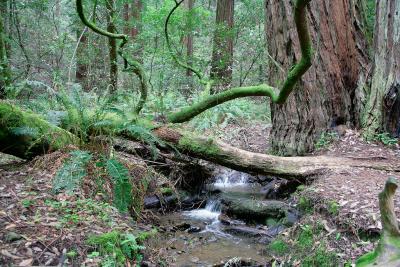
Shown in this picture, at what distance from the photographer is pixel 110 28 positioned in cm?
1055

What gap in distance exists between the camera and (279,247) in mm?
4812

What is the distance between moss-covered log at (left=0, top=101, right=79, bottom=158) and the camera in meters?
4.89

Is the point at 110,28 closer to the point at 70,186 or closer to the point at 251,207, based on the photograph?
the point at 251,207

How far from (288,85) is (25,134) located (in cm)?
346

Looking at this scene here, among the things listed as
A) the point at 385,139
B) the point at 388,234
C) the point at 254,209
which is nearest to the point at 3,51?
the point at 254,209

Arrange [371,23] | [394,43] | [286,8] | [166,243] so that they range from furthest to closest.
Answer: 1. [371,23]
2. [286,8]
3. [394,43]
4. [166,243]

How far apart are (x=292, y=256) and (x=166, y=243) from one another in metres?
1.75

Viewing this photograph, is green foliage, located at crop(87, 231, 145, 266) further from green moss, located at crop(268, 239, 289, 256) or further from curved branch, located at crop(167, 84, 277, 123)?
curved branch, located at crop(167, 84, 277, 123)

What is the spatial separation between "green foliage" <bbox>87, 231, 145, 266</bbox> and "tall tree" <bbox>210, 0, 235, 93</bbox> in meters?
8.50

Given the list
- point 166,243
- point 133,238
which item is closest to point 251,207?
point 166,243

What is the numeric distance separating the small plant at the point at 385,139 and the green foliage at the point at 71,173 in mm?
5200

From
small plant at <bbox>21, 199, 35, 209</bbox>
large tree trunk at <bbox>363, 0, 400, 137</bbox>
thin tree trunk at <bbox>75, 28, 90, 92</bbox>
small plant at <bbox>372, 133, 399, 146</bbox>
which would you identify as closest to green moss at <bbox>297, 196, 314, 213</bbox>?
small plant at <bbox>372, 133, 399, 146</bbox>

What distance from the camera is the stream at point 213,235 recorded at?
5.01 metres

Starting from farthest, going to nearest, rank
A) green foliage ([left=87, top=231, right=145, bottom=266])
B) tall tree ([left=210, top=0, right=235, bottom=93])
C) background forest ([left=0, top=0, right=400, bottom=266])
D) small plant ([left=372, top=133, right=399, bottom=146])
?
tall tree ([left=210, top=0, right=235, bottom=93]) → small plant ([left=372, top=133, right=399, bottom=146]) → background forest ([left=0, top=0, right=400, bottom=266]) → green foliage ([left=87, top=231, right=145, bottom=266])
